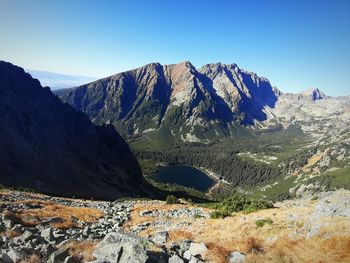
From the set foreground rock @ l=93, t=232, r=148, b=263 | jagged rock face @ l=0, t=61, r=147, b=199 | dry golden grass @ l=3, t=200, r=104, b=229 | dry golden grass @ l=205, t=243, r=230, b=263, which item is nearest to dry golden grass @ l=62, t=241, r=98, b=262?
foreground rock @ l=93, t=232, r=148, b=263

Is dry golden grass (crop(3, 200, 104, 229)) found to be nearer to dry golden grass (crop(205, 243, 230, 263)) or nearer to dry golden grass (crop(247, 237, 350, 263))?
dry golden grass (crop(205, 243, 230, 263))

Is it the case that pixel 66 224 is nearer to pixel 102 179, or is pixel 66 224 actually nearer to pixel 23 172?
pixel 23 172

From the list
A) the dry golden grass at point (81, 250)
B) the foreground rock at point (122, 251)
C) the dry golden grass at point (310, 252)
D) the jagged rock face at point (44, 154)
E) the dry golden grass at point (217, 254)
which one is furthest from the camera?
the jagged rock face at point (44, 154)

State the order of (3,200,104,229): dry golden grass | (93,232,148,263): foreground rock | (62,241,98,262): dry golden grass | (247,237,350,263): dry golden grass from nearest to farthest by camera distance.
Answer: (93,232,148,263): foreground rock
(247,237,350,263): dry golden grass
(62,241,98,262): dry golden grass
(3,200,104,229): dry golden grass

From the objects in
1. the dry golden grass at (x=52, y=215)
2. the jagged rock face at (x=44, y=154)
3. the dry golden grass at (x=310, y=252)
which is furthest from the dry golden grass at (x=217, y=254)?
the jagged rock face at (x=44, y=154)

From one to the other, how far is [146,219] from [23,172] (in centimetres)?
9819

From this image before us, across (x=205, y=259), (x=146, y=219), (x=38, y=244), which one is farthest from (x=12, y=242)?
(x=146, y=219)

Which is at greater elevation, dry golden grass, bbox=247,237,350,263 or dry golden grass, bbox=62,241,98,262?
dry golden grass, bbox=247,237,350,263

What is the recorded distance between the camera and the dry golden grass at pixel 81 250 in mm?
15984

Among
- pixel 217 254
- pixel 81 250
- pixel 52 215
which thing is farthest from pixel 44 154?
pixel 217 254

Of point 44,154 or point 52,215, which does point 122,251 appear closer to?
point 52,215

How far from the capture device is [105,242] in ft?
56.7

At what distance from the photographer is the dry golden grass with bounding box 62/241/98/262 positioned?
1598 cm

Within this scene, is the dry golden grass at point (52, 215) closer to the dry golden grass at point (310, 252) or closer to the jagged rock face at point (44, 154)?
the dry golden grass at point (310, 252)
